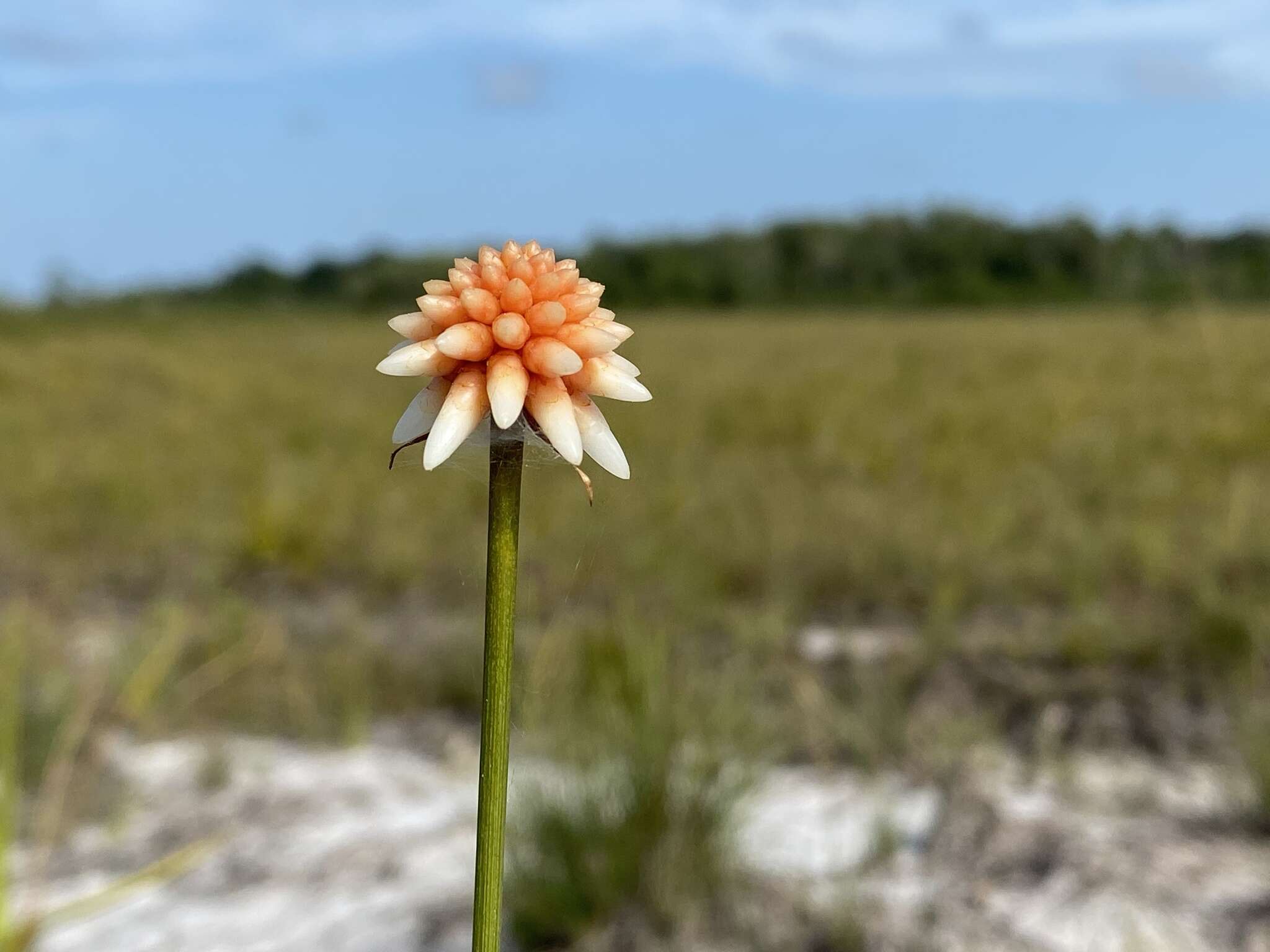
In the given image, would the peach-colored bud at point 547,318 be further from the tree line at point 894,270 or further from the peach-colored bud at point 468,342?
the tree line at point 894,270

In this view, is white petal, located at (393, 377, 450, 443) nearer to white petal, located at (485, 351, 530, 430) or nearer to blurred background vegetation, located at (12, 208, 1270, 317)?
white petal, located at (485, 351, 530, 430)

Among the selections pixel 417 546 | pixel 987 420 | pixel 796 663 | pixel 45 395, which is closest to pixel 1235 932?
pixel 796 663

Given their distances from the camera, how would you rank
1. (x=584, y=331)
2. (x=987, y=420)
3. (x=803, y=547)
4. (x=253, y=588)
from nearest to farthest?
(x=584, y=331), (x=803, y=547), (x=253, y=588), (x=987, y=420)

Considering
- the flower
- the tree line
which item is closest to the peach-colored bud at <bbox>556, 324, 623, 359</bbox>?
the flower

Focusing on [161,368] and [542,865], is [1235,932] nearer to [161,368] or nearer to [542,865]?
[542,865]

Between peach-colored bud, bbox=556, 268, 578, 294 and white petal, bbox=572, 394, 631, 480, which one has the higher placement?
peach-colored bud, bbox=556, 268, 578, 294

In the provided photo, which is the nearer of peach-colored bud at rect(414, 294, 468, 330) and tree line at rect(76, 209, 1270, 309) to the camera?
peach-colored bud at rect(414, 294, 468, 330)
